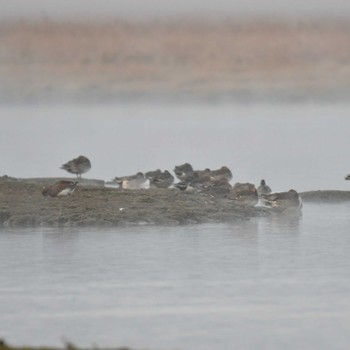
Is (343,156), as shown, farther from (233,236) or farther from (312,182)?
(233,236)

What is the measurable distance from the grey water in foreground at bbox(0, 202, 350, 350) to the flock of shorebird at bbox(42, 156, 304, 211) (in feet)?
9.72

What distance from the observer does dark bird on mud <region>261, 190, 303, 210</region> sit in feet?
98.3

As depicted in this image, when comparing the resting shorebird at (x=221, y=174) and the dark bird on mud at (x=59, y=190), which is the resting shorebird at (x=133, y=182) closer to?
the resting shorebird at (x=221, y=174)

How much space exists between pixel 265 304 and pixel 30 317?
2.84 meters

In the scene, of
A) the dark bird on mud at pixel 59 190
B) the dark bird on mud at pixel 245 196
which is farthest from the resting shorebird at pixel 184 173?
the dark bird on mud at pixel 59 190

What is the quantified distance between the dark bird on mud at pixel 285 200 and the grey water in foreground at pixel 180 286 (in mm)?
1897

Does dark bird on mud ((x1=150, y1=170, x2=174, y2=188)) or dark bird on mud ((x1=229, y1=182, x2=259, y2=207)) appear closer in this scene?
dark bird on mud ((x1=229, y1=182, x2=259, y2=207))

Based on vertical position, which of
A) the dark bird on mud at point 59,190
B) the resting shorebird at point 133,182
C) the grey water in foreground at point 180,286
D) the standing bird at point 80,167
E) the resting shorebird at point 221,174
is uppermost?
the standing bird at point 80,167

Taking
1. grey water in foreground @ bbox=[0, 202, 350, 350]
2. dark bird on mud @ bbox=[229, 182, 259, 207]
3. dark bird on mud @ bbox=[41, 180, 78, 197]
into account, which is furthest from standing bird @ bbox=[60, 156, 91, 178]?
grey water in foreground @ bbox=[0, 202, 350, 350]

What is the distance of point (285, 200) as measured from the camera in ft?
99.5

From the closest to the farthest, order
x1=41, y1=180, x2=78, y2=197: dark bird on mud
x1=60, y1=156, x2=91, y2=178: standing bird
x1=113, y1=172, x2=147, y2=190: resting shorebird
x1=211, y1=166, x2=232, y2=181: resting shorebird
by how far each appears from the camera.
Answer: x1=41, y1=180, x2=78, y2=197: dark bird on mud → x1=113, y1=172, x2=147, y2=190: resting shorebird → x1=211, y1=166, x2=232, y2=181: resting shorebird → x1=60, y1=156, x2=91, y2=178: standing bird

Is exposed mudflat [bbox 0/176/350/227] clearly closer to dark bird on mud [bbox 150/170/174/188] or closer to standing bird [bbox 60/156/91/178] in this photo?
dark bird on mud [bbox 150/170/174/188]

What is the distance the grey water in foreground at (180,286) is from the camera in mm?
15930

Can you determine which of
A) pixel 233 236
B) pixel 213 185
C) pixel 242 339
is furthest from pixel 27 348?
pixel 213 185
